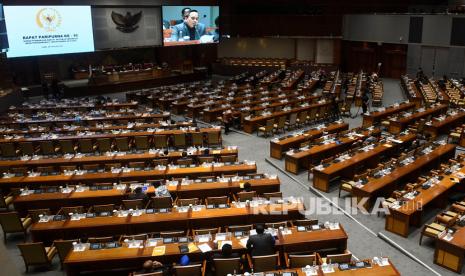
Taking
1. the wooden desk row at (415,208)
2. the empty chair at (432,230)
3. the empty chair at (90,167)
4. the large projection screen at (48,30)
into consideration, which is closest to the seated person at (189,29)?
the large projection screen at (48,30)

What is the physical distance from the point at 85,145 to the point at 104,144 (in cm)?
67

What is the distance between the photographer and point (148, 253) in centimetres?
780

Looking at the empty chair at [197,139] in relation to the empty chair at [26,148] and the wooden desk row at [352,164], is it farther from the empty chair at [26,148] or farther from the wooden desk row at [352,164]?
the empty chair at [26,148]

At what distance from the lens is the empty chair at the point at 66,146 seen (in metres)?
14.8

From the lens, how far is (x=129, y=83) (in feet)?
89.8

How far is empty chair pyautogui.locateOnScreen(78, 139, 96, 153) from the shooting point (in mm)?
14859

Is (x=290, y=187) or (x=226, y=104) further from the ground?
(x=226, y=104)

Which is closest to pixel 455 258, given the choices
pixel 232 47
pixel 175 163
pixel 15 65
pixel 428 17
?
pixel 175 163

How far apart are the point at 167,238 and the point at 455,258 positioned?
18.9 feet

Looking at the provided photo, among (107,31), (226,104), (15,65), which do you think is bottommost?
(226,104)

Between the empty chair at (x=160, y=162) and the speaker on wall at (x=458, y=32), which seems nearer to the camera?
the empty chair at (x=160, y=162)

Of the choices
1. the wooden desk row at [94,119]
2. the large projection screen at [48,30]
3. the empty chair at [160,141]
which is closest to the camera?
the empty chair at [160,141]

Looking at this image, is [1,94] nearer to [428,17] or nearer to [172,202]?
[172,202]

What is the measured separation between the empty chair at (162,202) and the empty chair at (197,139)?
19.3 feet
